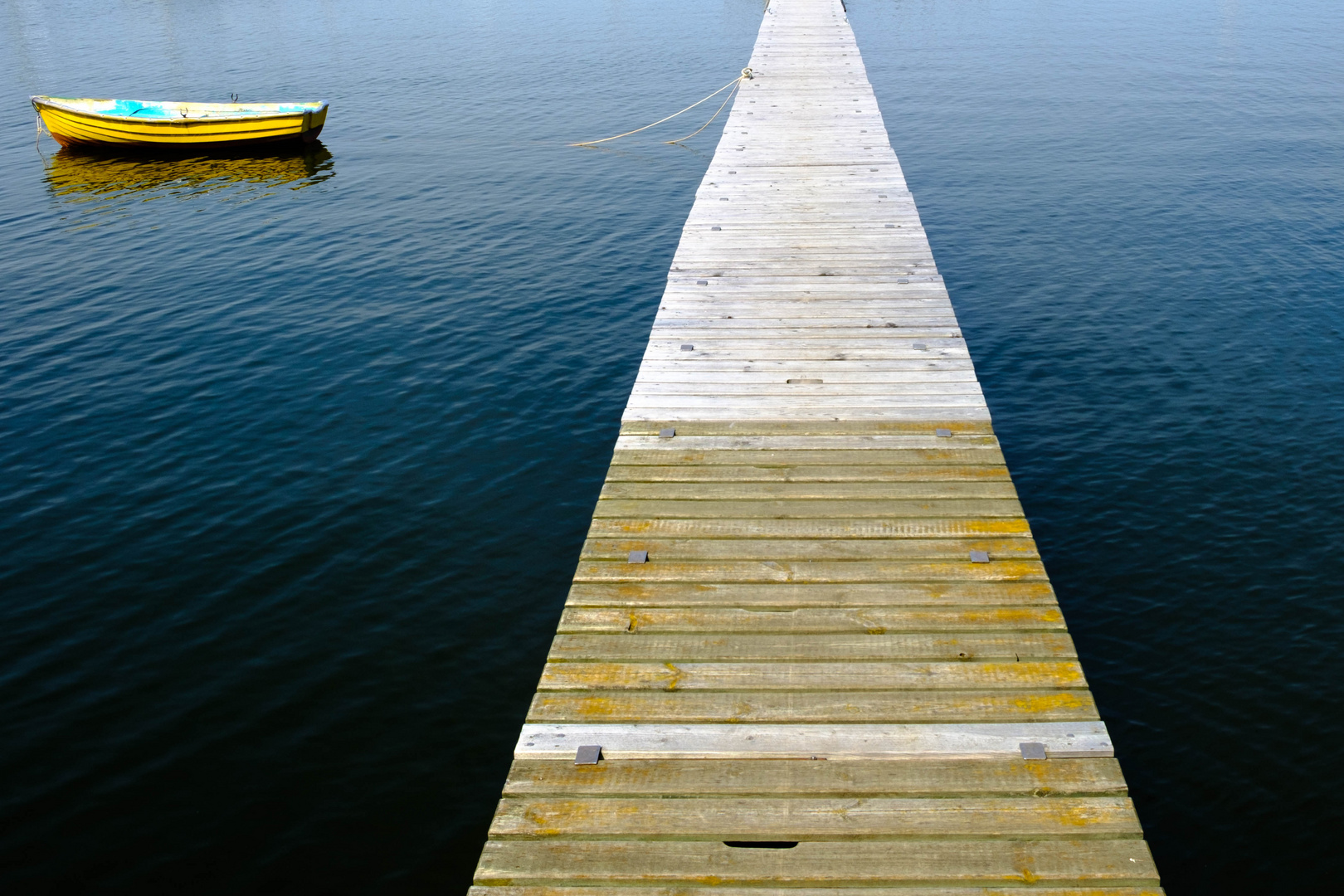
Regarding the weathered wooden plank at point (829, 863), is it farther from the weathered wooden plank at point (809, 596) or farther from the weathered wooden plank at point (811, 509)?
the weathered wooden plank at point (811, 509)

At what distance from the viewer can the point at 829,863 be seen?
21.5 ft

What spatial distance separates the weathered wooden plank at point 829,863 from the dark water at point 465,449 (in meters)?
4.37

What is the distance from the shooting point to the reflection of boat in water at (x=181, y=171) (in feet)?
116

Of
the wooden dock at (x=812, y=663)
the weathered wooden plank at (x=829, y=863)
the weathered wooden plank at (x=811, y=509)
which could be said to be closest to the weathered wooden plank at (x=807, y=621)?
the wooden dock at (x=812, y=663)

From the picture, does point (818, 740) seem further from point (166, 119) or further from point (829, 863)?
point (166, 119)

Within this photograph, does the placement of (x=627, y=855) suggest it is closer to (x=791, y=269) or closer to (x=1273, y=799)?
(x=1273, y=799)

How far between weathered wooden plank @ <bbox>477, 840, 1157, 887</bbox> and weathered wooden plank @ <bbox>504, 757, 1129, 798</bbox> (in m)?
0.44

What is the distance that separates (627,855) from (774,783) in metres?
1.14

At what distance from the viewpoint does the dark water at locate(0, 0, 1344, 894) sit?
1149 cm

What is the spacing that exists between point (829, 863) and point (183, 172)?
38.0 metres

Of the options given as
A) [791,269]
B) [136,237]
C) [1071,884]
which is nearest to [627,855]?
[1071,884]

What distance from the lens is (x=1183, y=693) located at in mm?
12680

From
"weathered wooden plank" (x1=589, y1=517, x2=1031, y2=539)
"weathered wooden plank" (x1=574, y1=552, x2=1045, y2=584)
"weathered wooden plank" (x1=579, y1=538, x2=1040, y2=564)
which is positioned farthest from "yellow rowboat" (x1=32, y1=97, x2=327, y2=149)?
"weathered wooden plank" (x1=574, y1=552, x2=1045, y2=584)

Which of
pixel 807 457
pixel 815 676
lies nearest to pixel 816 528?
pixel 807 457
